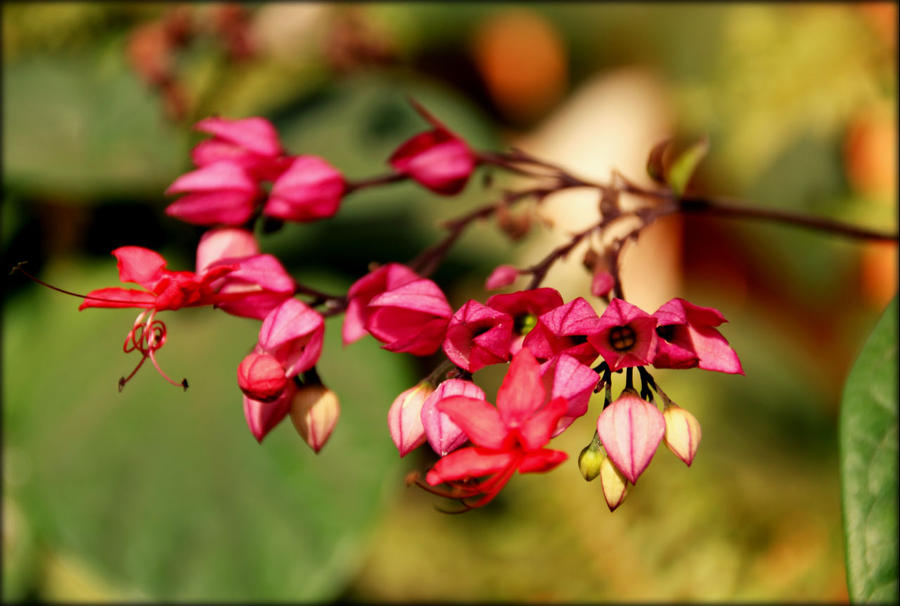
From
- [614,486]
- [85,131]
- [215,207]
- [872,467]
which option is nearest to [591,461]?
[614,486]

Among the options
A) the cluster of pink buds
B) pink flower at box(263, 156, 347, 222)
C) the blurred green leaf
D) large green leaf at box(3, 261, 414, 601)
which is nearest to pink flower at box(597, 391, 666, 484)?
the cluster of pink buds

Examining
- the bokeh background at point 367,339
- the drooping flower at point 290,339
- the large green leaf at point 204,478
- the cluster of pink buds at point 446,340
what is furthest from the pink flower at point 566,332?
the large green leaf at point 204,478

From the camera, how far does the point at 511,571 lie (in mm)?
1053

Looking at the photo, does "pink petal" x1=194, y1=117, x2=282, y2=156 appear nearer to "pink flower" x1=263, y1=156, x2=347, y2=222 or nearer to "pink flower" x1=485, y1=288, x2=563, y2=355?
"pink flower" x1=263, y1=156, x2=347, y2=222

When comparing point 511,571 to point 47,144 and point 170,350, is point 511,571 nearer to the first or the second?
point 170,350

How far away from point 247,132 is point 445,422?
0.69ft

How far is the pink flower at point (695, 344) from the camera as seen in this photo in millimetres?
342

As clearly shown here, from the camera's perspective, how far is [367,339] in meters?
0.87

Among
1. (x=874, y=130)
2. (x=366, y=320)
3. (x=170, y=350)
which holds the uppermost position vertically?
(x=366, y=320)

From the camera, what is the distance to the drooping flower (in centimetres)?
38

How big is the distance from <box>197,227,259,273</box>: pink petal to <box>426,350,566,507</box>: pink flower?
17cm

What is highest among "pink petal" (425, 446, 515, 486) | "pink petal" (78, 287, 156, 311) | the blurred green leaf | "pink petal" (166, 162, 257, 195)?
"pink petal" (166, 162, 257, 195)

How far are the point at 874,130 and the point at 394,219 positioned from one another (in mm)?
725

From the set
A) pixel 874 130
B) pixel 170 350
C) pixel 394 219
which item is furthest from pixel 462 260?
pixel 874 130
